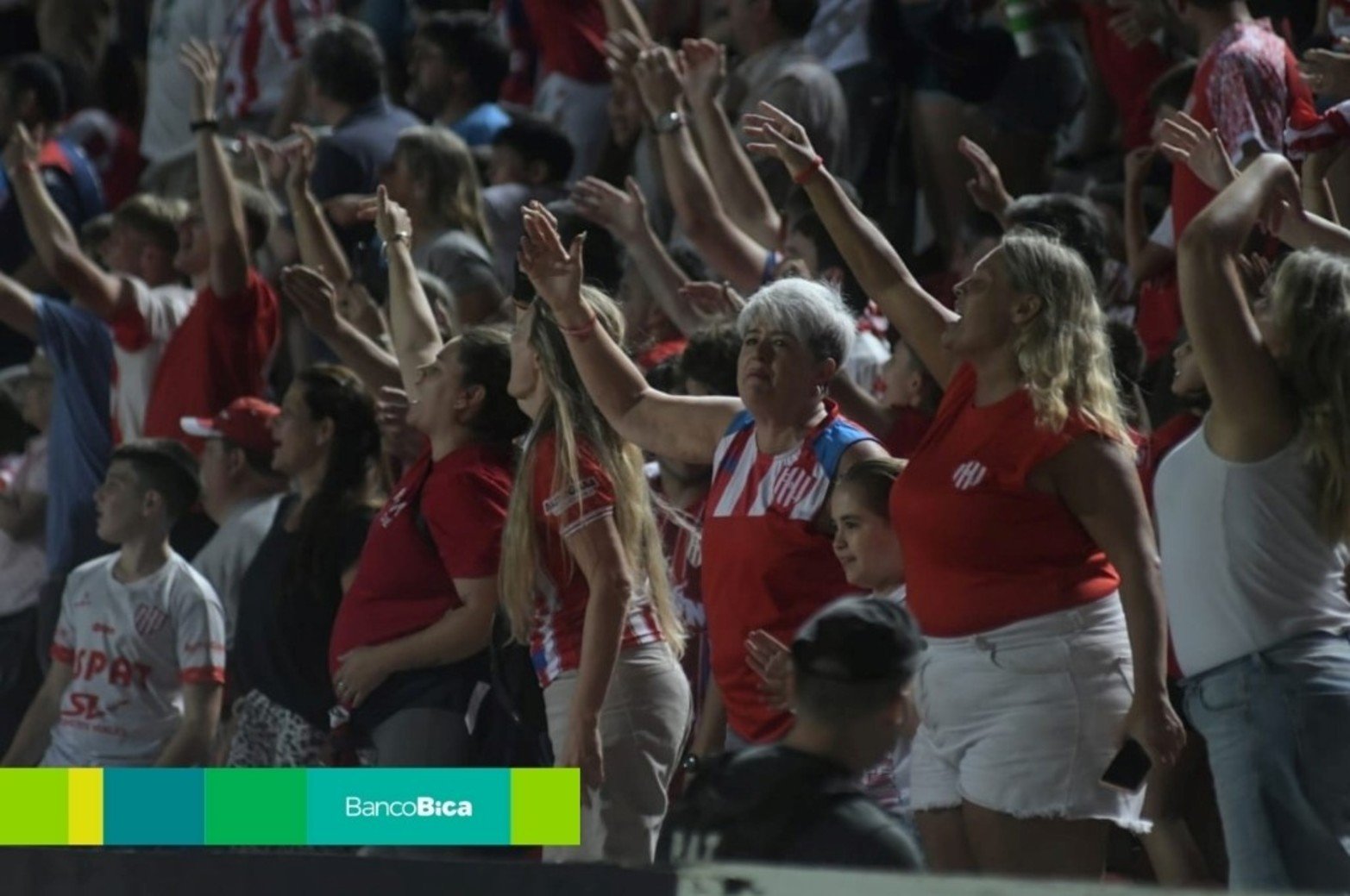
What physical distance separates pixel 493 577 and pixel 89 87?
23.9 ft

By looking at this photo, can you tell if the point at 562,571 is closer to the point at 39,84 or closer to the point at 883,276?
the point at 883,276

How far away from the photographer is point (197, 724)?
23.2ft

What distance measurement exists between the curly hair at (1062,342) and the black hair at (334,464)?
2651mm

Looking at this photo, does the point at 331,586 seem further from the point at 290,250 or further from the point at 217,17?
the point at 217,17

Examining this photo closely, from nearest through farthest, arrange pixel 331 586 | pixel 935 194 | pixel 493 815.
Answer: pixel 493 815 < pixel 331 586 < pixel 935 194

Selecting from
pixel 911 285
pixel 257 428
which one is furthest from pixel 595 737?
pixel 257 428

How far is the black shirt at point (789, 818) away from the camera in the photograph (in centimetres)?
351

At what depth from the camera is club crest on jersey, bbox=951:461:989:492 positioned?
4.81 m

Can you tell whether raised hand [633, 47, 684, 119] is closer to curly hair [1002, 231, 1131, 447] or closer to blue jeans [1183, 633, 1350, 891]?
curly hair [1002, 231, 1131, 447]

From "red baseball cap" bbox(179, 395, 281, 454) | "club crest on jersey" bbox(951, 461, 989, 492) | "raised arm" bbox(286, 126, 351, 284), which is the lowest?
"club crest on jersey" bbox(951, 461, 989, 492)

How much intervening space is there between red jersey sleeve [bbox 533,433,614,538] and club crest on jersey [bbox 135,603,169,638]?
6.06ft

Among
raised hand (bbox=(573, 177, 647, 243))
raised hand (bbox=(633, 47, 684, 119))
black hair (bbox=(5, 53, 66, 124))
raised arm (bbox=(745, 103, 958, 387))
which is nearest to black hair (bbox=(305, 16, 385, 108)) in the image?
black hair (bbox=(5, 53, 66, 124))

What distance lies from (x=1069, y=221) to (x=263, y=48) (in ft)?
20.3

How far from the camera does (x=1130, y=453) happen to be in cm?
484
